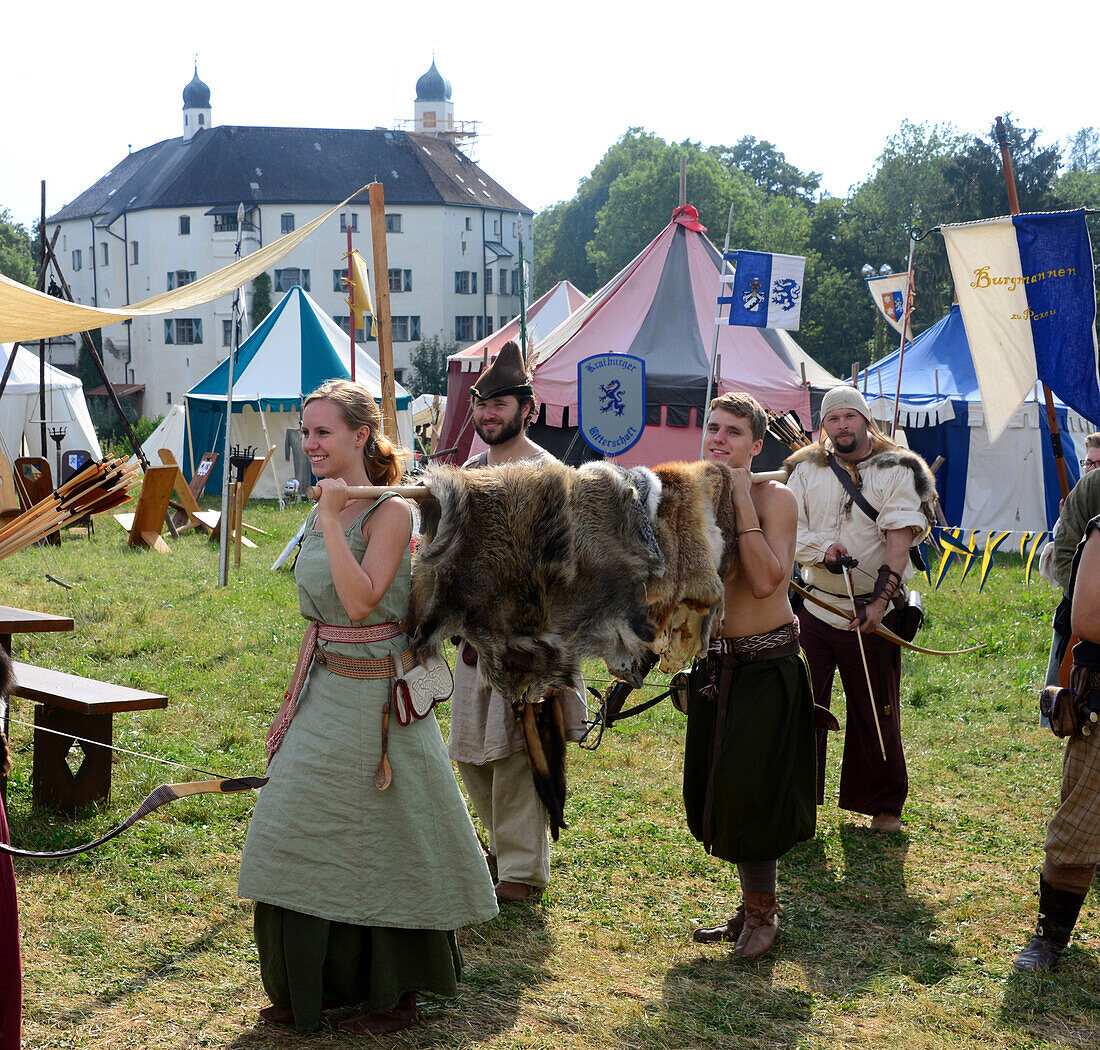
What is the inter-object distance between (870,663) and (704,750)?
1.40 m

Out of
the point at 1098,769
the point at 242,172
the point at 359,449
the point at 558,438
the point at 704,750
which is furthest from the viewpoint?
the point at 242,172

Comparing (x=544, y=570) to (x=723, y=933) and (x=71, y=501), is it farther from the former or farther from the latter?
(x=71, y=501)

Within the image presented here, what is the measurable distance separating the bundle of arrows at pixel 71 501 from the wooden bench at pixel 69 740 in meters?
1.03

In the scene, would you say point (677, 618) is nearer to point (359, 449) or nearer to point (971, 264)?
point (359, 449)

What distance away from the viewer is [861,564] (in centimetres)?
446

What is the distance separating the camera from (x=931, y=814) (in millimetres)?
4664

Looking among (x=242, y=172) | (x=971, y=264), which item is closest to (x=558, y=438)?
(x=971, y=264)

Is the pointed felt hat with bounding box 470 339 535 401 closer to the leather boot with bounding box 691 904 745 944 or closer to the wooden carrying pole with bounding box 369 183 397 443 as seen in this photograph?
the wooden carrying pole with bounding box 369 183 397 443

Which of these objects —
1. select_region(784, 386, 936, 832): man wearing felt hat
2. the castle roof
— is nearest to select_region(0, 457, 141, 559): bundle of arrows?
Result: select_region(784, 386, 936, 832): man wearing felt hat

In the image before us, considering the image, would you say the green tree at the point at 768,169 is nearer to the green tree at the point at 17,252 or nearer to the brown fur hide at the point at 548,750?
the green tree at the point at 17,252

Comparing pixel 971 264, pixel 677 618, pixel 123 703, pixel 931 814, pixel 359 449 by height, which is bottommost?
pixel 931 814

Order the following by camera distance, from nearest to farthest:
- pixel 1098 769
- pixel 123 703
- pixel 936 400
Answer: pixel 1098 769, pixel 123 703, pixel 936 400

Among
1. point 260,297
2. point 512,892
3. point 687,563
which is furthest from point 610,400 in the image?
point 260,297

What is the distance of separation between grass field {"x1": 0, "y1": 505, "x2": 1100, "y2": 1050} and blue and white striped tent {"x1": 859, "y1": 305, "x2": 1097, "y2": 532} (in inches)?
308
